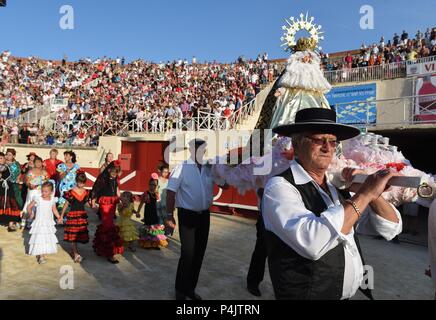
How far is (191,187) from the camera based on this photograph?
14.4 ft

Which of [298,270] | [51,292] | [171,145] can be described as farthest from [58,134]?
[298,270]

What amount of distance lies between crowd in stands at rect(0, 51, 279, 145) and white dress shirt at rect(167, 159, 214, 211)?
11.0m

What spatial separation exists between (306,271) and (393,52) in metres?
20.0

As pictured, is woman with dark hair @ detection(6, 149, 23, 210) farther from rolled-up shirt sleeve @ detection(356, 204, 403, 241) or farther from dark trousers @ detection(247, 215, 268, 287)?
rolled-up shirt sleeve @ detection(356, 204, 403, 241)

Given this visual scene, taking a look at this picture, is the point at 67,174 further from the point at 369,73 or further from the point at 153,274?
the point at 369,73

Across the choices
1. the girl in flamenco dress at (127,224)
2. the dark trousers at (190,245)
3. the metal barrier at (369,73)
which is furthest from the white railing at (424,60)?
the dark trousers at (190,245)

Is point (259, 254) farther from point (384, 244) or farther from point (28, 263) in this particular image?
point (384, 244)

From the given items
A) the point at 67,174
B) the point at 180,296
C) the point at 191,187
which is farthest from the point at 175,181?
the point at 67,174

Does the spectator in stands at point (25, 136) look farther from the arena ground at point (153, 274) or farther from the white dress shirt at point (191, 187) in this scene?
the white dress shirt at point (191, 187)

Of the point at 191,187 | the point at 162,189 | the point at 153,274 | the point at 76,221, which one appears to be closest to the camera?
the point at 191,187

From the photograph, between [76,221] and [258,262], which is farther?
[76,221]

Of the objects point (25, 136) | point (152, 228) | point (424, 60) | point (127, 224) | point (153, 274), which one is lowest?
point (153, 274)

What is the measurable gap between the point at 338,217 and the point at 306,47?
228 inches
